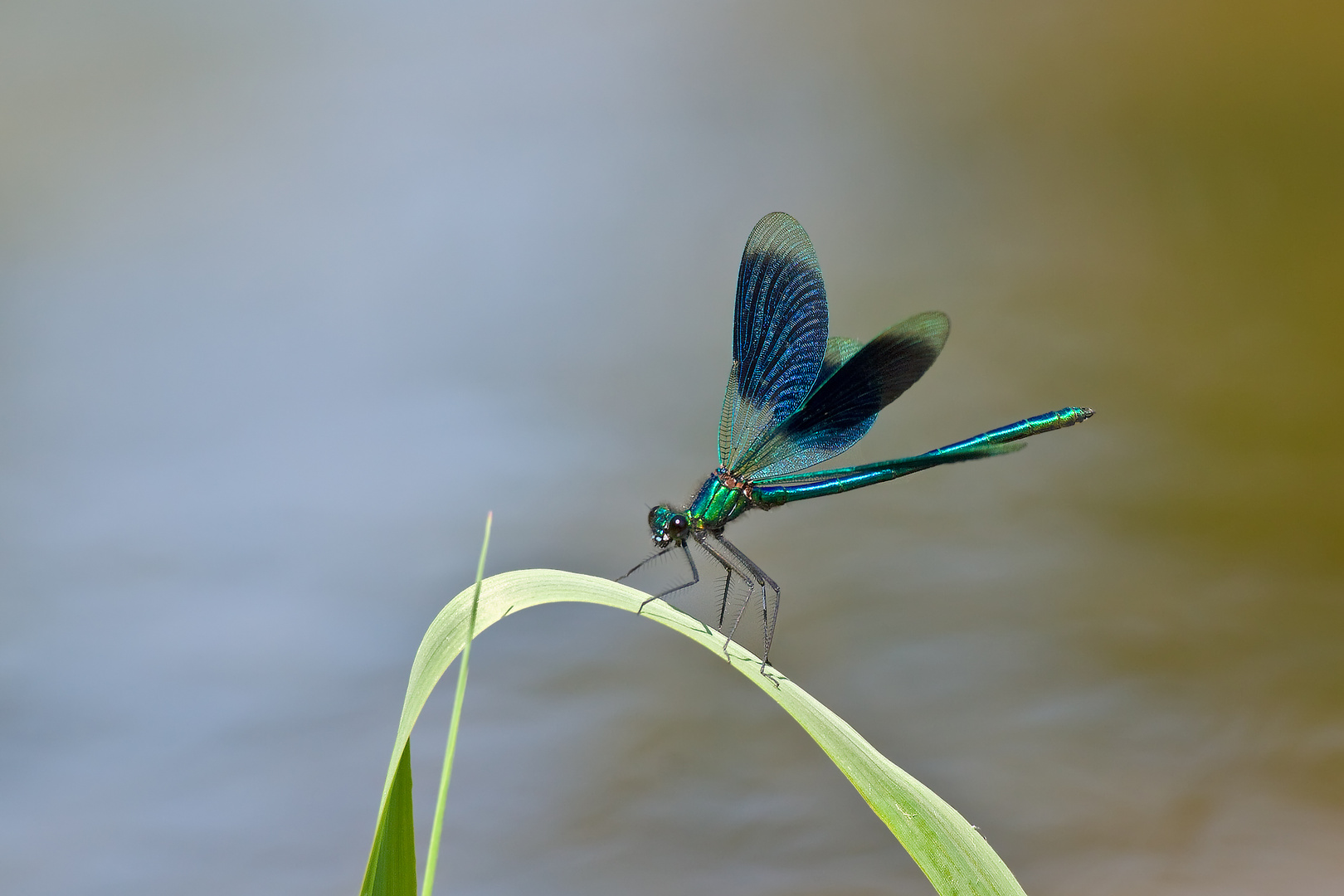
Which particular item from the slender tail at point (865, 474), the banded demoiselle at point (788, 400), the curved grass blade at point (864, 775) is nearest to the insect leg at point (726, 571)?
the banded demoiselle at point (788, 400)

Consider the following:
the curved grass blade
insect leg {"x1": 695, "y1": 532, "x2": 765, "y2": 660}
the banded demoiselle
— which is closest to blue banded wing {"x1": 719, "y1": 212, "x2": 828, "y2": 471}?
the banded demoiselle

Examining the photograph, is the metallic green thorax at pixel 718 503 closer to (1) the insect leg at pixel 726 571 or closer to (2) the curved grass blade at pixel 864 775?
(1) the insect leg at pixel 726 571

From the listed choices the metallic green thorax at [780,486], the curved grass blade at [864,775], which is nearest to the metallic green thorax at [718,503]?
the metallic green thorax at [780,486]

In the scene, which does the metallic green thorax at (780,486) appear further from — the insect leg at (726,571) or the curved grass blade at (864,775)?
the curved grass blade at (864,775)

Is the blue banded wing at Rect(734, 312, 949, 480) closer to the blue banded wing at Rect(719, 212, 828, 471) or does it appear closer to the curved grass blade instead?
the blue banded wing at Rect(719, 212, 828, 471)

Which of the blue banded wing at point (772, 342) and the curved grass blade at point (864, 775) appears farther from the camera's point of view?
the blue banded wing at point (772, 342)

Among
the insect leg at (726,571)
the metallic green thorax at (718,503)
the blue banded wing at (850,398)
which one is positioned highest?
the blue banded wing at (850,398)

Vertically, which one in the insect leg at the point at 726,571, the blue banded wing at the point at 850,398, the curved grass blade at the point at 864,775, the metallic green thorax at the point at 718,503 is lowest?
the curved grass blade at the point at 864,775

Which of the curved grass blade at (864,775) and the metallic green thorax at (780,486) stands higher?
the metallic green thorax at (780,486)
